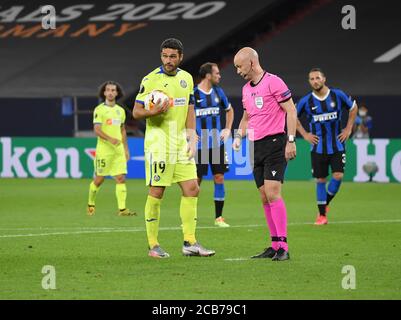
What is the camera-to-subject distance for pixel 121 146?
1788 cm

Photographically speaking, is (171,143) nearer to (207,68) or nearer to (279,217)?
(279,217)

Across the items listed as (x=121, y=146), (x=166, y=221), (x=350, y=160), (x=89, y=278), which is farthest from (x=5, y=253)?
(x=350, y=160)

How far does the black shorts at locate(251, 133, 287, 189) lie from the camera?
11047 millimetres

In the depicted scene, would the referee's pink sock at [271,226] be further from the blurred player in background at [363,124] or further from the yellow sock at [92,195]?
the blurred player in background at [363,124]

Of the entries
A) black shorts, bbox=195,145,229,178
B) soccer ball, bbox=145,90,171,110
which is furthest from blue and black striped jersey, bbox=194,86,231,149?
soccer ball, bbox=145,90,171,110

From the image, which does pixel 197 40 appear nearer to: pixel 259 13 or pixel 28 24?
pixel 259 13

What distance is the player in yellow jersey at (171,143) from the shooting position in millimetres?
10898

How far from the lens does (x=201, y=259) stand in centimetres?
1089

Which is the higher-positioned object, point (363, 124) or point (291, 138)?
point (363, 124)

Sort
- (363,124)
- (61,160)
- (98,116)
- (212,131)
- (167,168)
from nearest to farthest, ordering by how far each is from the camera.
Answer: (167,168)
(212,131)
(98,116)
(61,160)
(363,124)

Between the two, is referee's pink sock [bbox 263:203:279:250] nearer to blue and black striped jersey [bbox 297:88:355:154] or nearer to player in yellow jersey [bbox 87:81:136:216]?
blue and black striped jersey [bbox 297:88:355:154]

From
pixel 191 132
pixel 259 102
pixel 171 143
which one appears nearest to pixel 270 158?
pixel 259 102

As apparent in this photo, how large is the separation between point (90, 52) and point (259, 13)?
566cm

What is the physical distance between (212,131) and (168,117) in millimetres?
4926
